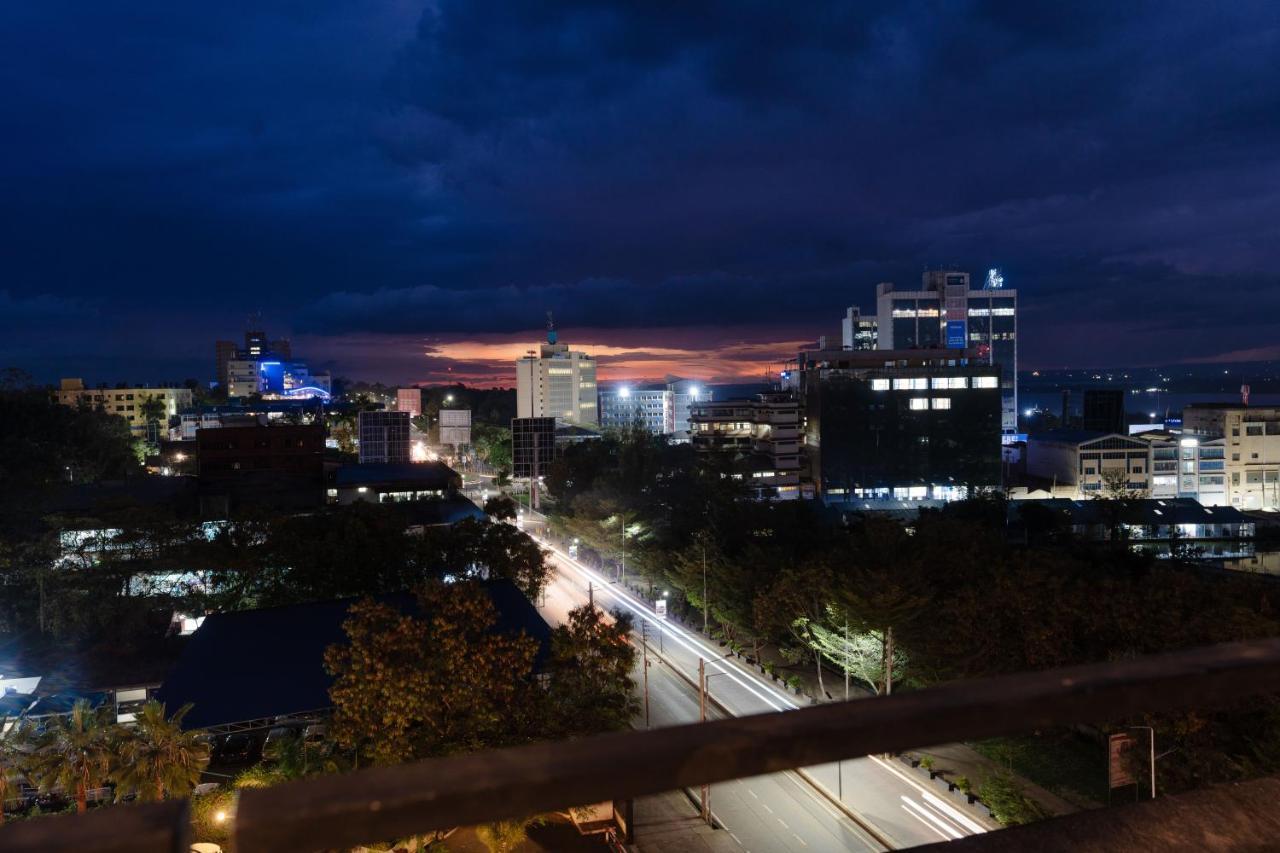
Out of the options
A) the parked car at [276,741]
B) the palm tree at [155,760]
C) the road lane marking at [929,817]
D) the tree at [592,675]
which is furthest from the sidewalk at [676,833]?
the palm tree at [155,760]

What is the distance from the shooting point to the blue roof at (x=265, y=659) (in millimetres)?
14117

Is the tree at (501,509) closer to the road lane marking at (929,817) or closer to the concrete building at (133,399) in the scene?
the road lane marking at (929,817)

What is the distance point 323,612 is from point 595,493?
1914cm

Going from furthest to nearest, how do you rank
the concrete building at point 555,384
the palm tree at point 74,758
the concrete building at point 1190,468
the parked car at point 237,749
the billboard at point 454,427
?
the concrete building at point 555,384
the billboard at point 454,427
the concrete building at point 1190,468
the parked car at point 237,749
the palm tree at point 74,758

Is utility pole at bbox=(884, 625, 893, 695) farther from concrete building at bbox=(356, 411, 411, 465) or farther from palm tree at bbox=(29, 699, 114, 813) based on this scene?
concrete building at bbox=(356, 411, 411, 465)

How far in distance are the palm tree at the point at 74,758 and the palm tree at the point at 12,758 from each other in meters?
0.19

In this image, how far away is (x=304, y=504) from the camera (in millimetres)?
35438

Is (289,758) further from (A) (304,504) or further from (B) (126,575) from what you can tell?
(A) (304,504)

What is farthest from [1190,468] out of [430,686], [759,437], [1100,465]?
[430,686]

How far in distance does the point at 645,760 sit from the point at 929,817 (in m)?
14.0

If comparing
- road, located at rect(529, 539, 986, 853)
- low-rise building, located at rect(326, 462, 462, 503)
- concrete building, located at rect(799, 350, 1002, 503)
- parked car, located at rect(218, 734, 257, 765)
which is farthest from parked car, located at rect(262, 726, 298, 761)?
concrete building, located at rect(799, 350, 1002, 503)

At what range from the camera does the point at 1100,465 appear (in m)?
47.8

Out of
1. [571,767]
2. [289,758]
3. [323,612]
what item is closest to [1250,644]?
[571,767]

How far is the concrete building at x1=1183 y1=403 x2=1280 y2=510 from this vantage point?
46969mm
